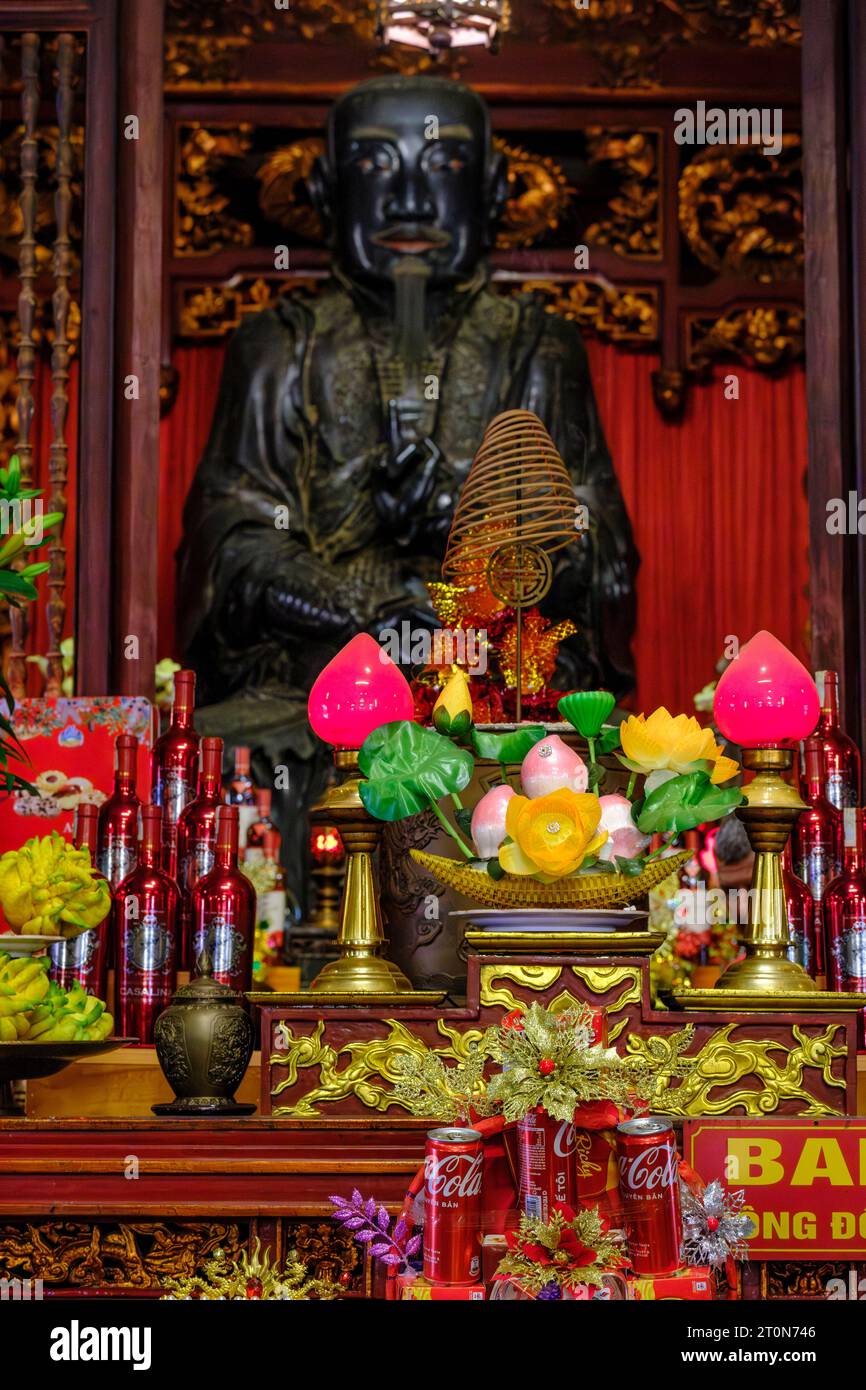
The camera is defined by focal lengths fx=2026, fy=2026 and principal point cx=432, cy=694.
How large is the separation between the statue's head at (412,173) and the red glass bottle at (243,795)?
6.20ft

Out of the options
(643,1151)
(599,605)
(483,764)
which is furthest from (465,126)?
(643,1151)

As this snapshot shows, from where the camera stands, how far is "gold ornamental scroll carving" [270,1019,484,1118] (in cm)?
190

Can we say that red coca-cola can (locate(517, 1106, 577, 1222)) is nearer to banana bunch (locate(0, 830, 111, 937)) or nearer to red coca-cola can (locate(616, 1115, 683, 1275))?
red coca-cola can (locate(616, 1115, 683, 1275))

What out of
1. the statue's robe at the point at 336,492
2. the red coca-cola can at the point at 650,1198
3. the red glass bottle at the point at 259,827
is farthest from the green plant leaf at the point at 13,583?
the statue's robe at the point at 336,492

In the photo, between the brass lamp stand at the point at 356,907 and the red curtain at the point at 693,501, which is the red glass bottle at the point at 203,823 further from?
the red curtain at the point at 693,501

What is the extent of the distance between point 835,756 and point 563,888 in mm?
1007

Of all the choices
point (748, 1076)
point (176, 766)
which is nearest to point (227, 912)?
point (176, 766)

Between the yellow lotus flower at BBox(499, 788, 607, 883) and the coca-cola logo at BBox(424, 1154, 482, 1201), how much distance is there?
1.56 feet

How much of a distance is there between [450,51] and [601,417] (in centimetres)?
107

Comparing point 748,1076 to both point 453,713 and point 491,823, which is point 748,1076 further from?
point 453,713

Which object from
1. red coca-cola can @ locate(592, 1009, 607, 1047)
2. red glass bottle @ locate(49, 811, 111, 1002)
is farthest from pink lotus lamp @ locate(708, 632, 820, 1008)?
red glass bottle @ locate(49, 811, 111, 1002)

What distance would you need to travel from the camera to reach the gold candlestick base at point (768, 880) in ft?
6.60

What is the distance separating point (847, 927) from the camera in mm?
2510
